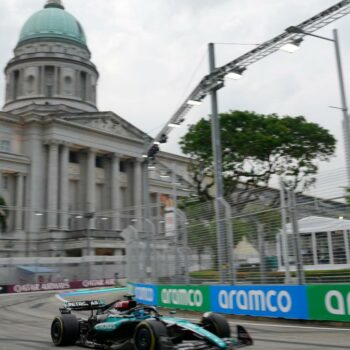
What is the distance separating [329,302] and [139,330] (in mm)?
6114

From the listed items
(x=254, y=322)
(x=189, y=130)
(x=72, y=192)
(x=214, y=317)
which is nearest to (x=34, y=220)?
(x=72, y=192)

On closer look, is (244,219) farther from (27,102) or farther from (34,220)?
(27,102)

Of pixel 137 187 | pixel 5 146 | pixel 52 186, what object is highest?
pixel 5 146

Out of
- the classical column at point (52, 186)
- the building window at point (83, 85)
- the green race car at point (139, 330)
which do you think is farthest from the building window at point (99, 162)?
the green race car at point (139, 330)

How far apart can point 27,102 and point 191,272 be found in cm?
6776

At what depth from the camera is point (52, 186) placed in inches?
2571

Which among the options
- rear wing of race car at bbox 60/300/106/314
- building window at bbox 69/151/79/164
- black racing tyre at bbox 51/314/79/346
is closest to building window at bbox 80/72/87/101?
building window at bbox 69/151/79/164

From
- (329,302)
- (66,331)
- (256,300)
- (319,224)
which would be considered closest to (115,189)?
(256,300)

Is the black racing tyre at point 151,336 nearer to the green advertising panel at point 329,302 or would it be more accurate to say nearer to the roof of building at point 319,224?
the green advertising panel at point 329,302

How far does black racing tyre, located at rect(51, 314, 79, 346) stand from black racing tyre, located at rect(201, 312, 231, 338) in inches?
111

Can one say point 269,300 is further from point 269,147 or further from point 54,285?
point 54,285

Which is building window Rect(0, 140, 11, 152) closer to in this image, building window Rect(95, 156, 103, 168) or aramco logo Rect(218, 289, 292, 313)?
building window Rect(95, 156, 103, 168)

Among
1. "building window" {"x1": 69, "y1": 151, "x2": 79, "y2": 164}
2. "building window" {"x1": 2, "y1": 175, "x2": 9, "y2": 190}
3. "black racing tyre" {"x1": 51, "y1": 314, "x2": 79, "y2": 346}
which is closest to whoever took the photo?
"black racing tyre" {"x1": 51, "y1": 314, "x2": 79, "y2": 346}

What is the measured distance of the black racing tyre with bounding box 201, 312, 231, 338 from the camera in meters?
8.92
